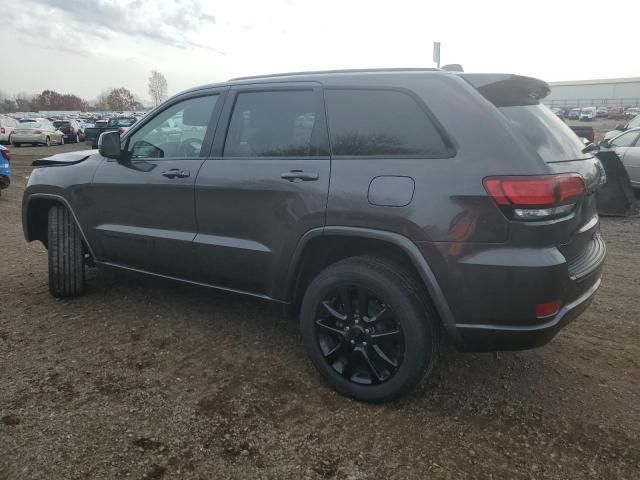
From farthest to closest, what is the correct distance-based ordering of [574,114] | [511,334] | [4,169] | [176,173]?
[574,114]
[4,169]
[176,173]
[511,334]

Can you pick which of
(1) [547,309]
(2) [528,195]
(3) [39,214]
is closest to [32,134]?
(3) [39,214]

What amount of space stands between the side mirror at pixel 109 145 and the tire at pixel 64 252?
812mm

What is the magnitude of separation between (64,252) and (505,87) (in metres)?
3.63

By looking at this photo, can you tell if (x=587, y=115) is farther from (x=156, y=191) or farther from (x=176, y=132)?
(x=156, y=191)

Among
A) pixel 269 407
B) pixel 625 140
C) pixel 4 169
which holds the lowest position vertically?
pixel 269 407

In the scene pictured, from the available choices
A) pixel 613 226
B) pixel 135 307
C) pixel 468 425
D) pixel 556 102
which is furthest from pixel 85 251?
pixel 556 102

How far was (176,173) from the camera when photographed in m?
3.53

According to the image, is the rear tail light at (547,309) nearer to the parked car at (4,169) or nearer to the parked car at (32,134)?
the parked car at (4,169)

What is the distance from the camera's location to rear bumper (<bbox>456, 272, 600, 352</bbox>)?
2465 mm

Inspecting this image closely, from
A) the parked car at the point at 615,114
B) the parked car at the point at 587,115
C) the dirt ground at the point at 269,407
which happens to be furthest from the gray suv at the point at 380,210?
the parked car at the point at 615,114

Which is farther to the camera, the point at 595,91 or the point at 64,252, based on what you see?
the point at 595,91

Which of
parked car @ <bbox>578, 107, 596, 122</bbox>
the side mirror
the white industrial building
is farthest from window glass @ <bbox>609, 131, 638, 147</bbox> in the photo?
the white industrial building

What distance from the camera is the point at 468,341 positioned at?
2561mm

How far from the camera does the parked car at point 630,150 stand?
30.6 feet
